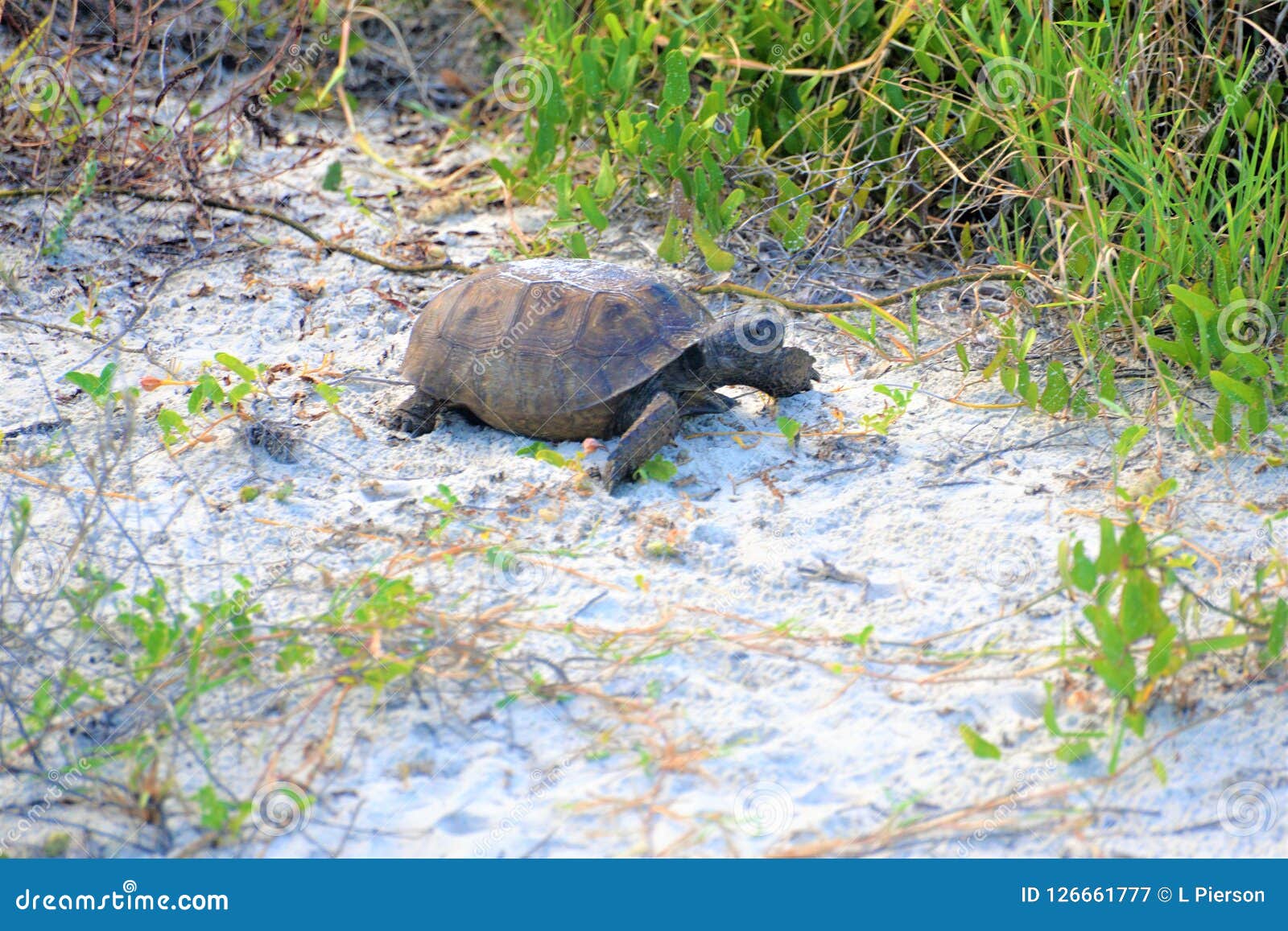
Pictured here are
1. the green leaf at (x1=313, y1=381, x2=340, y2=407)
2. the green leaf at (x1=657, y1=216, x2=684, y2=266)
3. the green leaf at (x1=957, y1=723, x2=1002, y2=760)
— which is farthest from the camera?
the green leaf at (x1=657, y1=216, x2=684, y2=266)

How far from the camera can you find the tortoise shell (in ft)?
10.6

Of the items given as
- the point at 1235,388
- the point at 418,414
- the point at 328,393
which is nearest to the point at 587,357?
the point at 418,414

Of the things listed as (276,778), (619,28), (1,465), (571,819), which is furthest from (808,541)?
(619,28)

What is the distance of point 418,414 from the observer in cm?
349

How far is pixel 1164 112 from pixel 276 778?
314cm

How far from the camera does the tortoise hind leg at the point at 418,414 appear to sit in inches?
137

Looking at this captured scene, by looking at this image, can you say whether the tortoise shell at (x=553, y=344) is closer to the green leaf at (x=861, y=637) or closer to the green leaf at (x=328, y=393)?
the green leaf at (x=328, y=393)

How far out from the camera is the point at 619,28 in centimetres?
455

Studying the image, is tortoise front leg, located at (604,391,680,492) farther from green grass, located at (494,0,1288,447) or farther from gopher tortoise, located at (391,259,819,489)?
green grass, located at (494,0,1288,447)

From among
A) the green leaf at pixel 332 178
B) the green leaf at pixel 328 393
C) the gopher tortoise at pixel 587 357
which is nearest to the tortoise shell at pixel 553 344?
the gopher tortoise at pixel 587 357

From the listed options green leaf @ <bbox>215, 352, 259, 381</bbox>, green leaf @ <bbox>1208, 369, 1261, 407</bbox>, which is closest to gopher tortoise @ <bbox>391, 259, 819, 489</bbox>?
green leaf @ <bbox>215, 352, 259, 381</bbox>

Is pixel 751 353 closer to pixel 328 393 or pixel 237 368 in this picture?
pixel 328 393

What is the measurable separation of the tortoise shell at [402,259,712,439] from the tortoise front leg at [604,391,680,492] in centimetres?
9

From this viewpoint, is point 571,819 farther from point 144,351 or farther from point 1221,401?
point 144,351
